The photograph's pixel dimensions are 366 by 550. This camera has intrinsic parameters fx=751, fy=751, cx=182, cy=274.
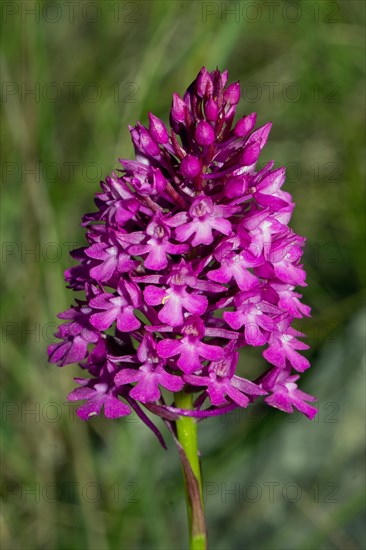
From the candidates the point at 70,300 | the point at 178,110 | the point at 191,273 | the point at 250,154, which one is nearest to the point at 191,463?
the point at 191,273

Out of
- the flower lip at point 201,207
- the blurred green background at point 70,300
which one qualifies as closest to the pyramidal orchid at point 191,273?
the flower lip at point 201,207

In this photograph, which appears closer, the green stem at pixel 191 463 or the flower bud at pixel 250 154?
the flower bud at pixel 250 154

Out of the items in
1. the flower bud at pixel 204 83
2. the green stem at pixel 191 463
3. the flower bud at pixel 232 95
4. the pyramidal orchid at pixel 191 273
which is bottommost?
the green stem at pixel 191 463

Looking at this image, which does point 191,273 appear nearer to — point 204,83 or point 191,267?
point 191,267

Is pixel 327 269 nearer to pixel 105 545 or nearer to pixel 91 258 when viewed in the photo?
pixel 105 545

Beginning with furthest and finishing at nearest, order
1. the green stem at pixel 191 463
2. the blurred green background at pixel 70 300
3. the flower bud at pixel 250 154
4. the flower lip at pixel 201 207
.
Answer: the blurred green background at pixel 70 300 → the green stem at pixel 191 463 → the flower bud at pixel 250 154 → the flower lip at pixel 201 207

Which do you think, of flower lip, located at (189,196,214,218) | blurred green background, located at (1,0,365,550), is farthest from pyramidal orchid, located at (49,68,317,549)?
blurred green background, located at (1,0,365,550)

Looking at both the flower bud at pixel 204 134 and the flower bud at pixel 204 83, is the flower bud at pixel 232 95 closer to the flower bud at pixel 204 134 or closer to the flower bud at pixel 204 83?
the flower bud at pixel 204 83

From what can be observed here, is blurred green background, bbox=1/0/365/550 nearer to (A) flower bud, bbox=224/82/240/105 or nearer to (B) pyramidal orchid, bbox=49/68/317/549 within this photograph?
(B) pyramidal orchid, bbox=49/68/317/549

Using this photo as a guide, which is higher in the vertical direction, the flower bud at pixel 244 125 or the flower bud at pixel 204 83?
the flower bud at pixel 204 83
